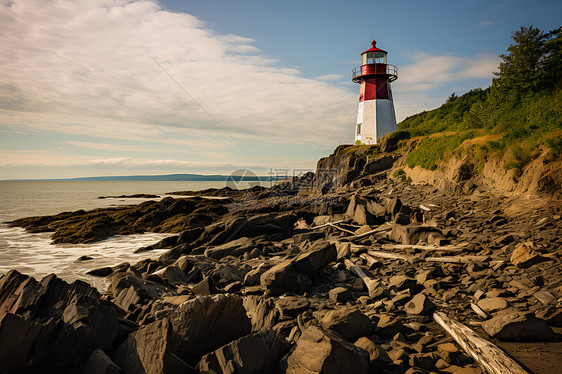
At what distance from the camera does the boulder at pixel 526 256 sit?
7.92m

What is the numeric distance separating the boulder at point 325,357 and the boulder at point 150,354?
147 centimetres

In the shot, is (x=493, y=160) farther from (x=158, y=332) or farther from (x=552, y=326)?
(x=158, y=332)

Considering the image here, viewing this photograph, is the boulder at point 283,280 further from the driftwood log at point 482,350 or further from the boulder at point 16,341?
the boulder at point 16,341

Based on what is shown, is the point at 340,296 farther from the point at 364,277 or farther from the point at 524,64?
the point at 524,64

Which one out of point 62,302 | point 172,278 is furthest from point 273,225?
point 62,302

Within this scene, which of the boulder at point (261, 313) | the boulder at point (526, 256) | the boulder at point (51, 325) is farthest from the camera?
the boulder at point (526, 256)

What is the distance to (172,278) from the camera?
11.0m

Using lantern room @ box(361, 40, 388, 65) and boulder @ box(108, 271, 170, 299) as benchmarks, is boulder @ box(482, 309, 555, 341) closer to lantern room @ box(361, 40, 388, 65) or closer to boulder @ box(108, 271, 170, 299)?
boulder @ box(108, 271, 170, 299)

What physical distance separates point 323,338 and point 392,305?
3368 millimetres

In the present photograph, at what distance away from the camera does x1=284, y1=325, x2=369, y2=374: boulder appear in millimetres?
4195

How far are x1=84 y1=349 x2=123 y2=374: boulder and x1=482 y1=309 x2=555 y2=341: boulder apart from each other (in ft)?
19.5

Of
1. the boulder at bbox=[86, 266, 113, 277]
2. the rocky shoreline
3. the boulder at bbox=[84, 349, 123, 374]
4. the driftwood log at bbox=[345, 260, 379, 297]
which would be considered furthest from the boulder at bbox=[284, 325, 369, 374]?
the boulder at bbox=[86, 266, 113, 277]

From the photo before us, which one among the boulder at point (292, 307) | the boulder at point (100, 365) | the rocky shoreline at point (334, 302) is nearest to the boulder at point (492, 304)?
the rocky shoreline at point (334, 302)

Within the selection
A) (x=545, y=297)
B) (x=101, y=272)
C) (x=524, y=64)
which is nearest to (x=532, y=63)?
(x=524, y=64)
